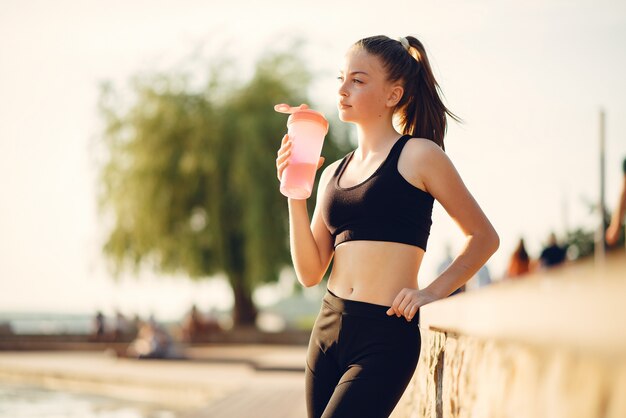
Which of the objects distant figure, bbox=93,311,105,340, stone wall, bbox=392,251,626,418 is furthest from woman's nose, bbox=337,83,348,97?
distant figure, bbox=93,311,105,340

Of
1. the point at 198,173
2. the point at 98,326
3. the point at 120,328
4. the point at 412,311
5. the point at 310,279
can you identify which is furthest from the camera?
the point at 98,326

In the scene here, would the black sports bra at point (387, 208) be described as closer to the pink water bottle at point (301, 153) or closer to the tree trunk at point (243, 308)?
the pink water bottle at point (301, 153)

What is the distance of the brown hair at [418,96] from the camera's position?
2.45 metres

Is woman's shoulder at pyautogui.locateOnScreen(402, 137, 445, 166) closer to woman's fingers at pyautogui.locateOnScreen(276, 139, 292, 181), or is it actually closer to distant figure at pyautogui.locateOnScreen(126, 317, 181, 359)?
woman's fingers at pyautogui.locateOnScreen(276, 139, 292, 181)

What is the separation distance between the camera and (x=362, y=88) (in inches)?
95.2

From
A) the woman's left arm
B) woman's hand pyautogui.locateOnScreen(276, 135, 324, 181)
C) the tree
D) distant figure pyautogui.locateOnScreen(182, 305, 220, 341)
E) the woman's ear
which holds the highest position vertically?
the woman's ear

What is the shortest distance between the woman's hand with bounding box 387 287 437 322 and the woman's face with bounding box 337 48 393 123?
53 centimetres

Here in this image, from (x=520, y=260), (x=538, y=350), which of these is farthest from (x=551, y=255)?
(x=538, y=350)

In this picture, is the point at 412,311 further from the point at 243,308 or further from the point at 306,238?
the point at 243,308

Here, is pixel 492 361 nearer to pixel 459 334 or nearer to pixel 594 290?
pixel 459 334

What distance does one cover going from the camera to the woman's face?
2.40m

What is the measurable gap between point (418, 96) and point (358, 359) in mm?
793

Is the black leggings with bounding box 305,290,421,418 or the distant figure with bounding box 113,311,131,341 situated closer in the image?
the black leggings with bounding box 305,290,421,418

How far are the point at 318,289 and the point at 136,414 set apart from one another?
40.8 ft
